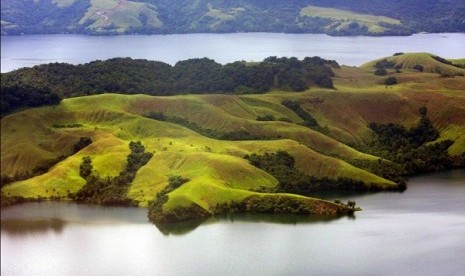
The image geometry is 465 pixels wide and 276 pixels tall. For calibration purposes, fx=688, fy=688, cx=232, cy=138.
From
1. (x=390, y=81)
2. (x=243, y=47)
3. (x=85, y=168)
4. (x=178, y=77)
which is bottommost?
(x=243, y=47)

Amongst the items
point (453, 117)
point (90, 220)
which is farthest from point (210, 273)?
point (453, 117)

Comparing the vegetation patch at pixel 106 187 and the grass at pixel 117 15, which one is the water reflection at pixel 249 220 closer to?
the vegetation patch at pixel 106 187

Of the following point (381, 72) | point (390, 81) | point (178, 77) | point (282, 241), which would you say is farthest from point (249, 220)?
point (381, 72)

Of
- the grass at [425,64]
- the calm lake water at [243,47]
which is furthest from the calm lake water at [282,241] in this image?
the calm lake water at [243,47]

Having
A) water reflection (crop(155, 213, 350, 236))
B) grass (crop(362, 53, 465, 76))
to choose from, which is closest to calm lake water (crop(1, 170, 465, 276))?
water reflection (crop(155, 213, 350, 236))

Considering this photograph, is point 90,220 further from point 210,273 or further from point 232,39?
point 232,39

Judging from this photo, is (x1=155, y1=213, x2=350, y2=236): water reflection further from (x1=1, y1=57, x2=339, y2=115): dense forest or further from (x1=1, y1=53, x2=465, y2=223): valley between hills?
(x1=1, y1=57, x2=339, y2=115): dense forest

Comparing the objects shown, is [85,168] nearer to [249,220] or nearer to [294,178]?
[249,220]
